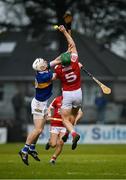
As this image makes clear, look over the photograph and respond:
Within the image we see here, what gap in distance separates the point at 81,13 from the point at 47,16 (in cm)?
185

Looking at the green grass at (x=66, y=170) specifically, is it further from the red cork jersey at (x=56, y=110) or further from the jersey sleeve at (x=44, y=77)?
the jersey sleeve at (x=44, y=77)

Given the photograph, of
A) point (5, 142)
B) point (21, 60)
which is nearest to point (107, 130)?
point (5, 142)

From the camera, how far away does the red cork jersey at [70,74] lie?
1741cm

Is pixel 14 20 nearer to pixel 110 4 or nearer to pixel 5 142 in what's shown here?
pixel 110 4

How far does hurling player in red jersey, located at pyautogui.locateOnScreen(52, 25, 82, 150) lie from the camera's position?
17.4m

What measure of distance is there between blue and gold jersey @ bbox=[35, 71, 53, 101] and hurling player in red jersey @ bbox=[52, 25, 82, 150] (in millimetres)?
391

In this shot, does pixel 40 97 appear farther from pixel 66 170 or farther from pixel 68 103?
pixel 66 170

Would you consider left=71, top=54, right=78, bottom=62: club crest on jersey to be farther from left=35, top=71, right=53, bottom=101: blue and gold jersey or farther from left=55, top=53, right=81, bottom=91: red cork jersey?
left=35, top=71, right=53, bottom=101: blue and gold jersey

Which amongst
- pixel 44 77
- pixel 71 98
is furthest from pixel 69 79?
pixel 44 77

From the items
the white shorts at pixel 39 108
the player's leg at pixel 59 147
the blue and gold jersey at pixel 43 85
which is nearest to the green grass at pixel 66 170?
the player's leg at pixel 59 147

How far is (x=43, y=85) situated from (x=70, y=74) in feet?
2.82

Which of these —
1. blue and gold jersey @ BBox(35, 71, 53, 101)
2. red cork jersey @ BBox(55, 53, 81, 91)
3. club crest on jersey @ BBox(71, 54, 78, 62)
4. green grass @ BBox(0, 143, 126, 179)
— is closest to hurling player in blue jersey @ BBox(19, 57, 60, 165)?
blue and gold jersey @ BBox(35, 71, 53, 101)

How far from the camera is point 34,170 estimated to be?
52.7 feet

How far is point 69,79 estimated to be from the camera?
1748 centimetres
